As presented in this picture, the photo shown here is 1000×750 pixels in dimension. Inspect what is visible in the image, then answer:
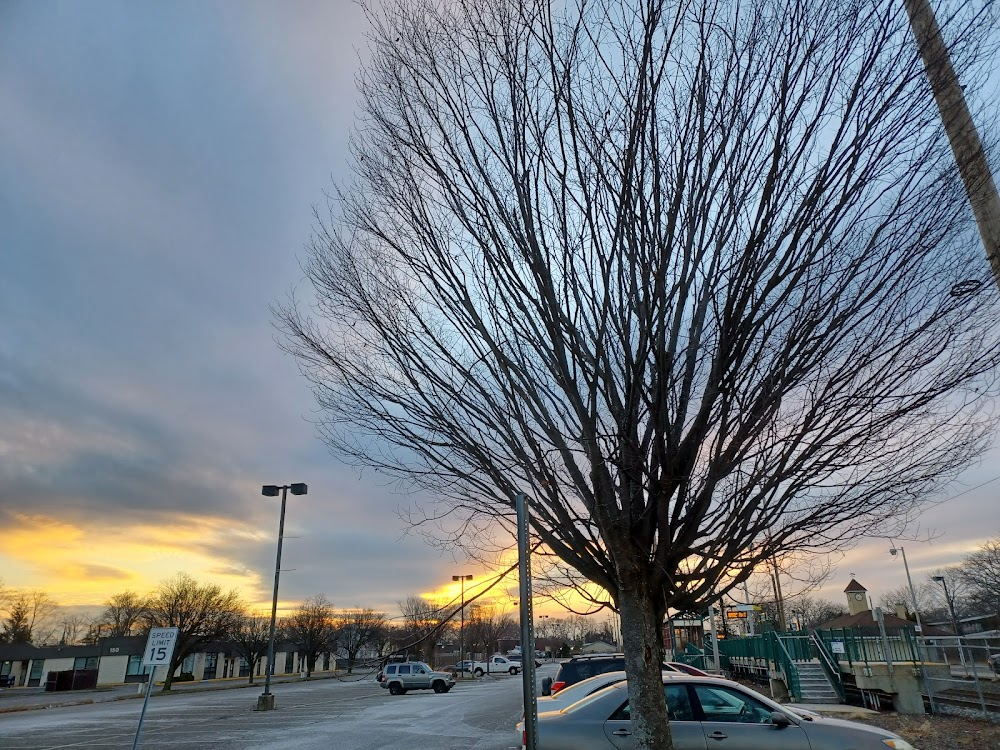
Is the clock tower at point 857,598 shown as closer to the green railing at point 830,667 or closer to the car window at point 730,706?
the green railing at point 830,667

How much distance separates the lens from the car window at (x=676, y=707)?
701 centimetres

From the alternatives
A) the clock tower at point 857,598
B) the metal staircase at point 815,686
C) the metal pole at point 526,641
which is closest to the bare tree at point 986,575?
the clock tower at point 857,598

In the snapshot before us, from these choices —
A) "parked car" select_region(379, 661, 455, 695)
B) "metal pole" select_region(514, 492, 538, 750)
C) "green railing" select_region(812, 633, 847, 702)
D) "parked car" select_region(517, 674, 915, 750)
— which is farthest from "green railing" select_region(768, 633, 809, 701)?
"parked car" select_region(379, 661, 455, 695)

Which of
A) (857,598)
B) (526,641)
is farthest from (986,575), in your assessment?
(526,641)

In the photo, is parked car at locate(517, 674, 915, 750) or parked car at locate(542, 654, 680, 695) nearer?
parked car at locate(517, 674, 915, 750)

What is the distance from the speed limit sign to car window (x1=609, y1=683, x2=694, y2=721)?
7.48 metres

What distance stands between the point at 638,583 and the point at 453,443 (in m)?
1.69

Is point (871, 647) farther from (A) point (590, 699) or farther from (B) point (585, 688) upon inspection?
(A) point (590, 699)

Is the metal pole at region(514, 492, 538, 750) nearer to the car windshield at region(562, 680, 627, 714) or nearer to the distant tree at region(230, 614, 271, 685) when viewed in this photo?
the car windshield at region(562, 680, 627, 714)

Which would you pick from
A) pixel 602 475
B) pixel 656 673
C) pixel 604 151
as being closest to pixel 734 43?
pixel 604 151

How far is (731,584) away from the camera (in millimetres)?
4531

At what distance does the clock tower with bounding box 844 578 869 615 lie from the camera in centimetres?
6981

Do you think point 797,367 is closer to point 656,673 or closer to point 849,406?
point 849,406

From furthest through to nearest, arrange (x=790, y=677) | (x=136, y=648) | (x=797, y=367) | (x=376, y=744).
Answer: (x=136, y=648), (x=790, y=677), (x=376, y=744), (x=797, y=367)
